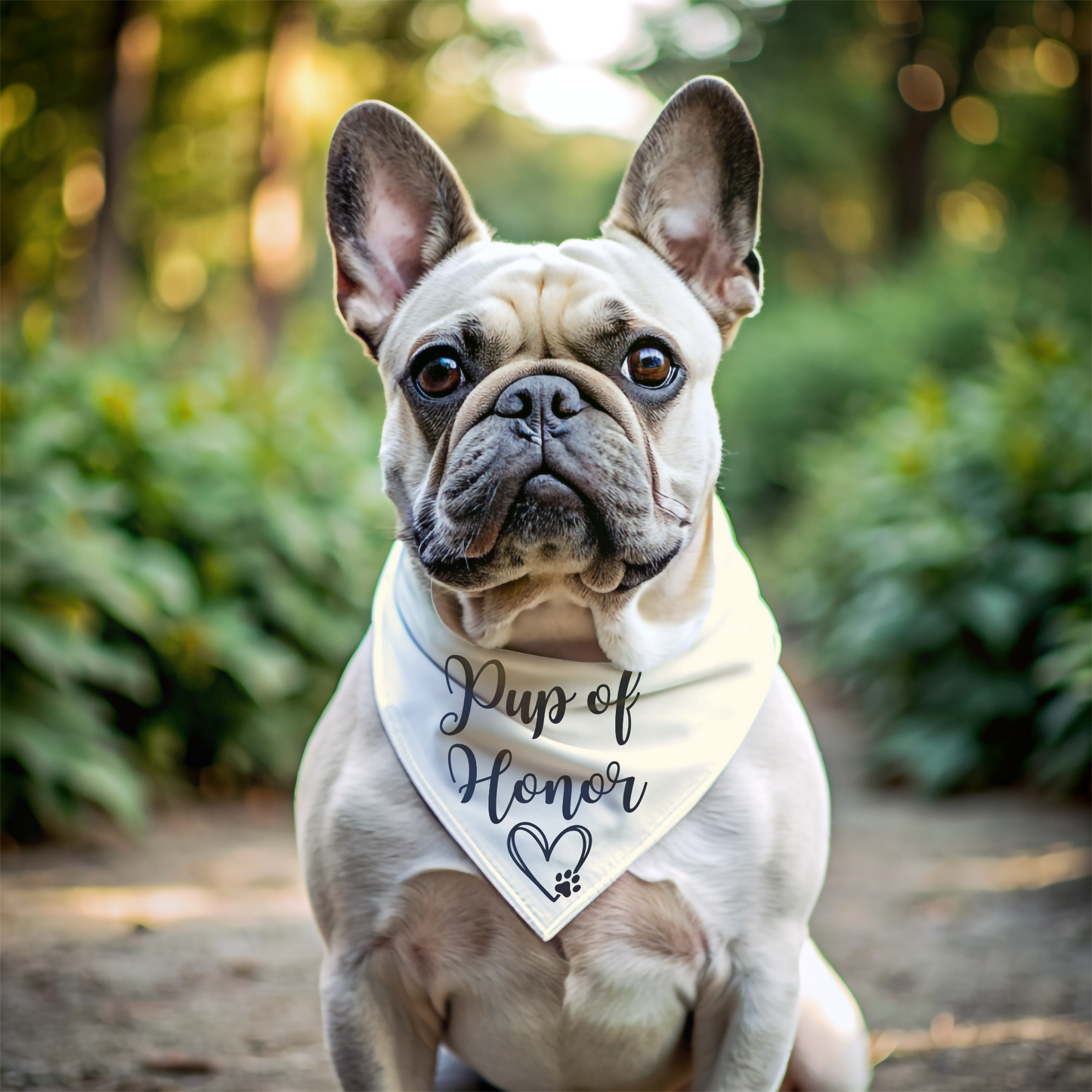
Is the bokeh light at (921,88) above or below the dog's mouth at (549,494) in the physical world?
above

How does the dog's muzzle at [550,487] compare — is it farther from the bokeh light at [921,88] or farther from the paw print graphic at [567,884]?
the bokeh light at [921,88]

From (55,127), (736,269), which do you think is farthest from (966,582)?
(55,127)

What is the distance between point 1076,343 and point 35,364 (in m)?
7.60

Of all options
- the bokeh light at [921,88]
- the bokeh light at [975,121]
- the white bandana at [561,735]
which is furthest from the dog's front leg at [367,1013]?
the bokeh light at [975,121]

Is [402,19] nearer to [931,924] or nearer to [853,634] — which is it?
[853,634]

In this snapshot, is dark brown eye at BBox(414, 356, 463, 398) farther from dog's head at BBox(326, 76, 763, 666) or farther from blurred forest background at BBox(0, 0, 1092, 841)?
blurred forest background at BBox(0, 0, 1092, 841)

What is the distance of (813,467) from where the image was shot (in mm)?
11195

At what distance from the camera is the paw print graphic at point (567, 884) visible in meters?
2.30

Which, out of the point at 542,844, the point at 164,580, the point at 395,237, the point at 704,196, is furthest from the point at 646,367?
the point at 164,580

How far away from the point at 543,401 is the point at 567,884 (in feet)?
3.13

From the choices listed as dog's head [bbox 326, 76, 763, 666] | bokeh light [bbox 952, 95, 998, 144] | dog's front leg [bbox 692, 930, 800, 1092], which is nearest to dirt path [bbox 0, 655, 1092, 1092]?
dog's front leg [bbox 692, 930, 800, 1092]

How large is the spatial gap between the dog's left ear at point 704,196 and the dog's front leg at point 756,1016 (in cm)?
142

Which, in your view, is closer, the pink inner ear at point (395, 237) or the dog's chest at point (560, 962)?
the dog's chest at point (560, 962)

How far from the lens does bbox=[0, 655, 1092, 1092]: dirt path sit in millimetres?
3469
